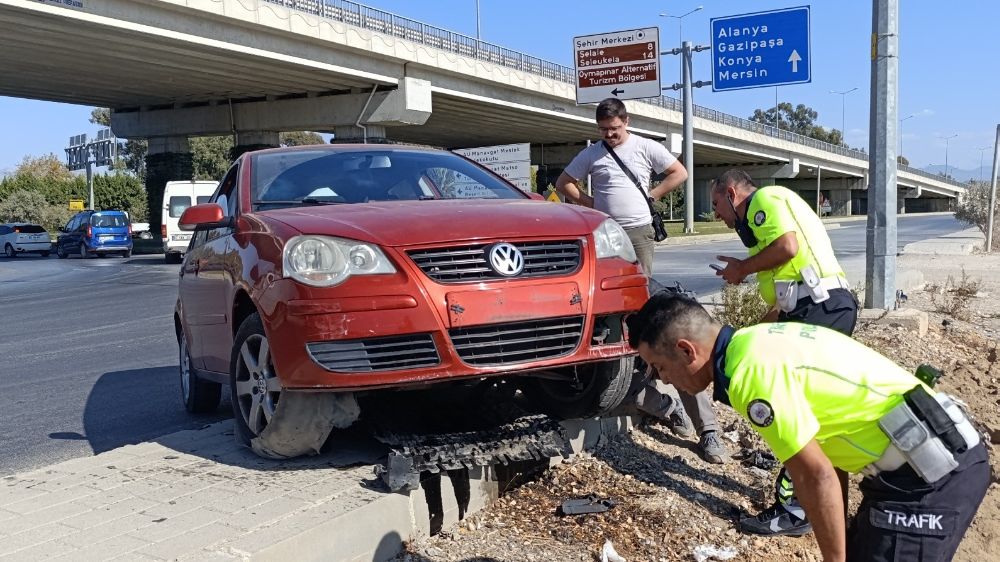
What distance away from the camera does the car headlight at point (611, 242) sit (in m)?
4.43

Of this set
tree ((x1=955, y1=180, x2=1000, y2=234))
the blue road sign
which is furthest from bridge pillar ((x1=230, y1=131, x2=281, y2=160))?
tree ((x1=955, y1=180, x2=1000, y2=234))

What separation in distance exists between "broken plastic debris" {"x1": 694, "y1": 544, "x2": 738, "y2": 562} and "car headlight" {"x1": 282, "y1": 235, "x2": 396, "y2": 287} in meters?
1.72

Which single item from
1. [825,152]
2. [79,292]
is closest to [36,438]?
[79,292]

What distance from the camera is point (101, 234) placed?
3369cm

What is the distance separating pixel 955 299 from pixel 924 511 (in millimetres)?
8867

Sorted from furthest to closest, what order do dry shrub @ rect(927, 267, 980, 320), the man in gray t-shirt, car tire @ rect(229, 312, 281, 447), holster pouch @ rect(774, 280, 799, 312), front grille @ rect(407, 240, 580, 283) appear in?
dry shrub @ rect(927, 267, 980, 320), the man in gray t-shirt, holster pouch @ rect(774, 280, 799, 312), car tire @ rect(229, 312, 281, 447), front grille @ rect(407, 240, 580, 283)

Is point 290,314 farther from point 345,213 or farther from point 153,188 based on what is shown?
point 153,188

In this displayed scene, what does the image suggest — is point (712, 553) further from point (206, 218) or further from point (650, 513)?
point (206, 218)

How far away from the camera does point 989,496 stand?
4637mm

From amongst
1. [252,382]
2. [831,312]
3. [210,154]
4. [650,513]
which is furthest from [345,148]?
[210,154]

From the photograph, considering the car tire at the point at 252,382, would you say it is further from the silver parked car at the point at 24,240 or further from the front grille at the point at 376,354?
the silver parked car at the point at 24,240

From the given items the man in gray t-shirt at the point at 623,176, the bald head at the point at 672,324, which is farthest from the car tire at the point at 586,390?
the bald head at the point at 672,324

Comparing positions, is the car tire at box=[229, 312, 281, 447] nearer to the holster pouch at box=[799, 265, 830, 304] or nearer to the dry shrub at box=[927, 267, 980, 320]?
the holster pouch at box=[799, 265, 830, 304]

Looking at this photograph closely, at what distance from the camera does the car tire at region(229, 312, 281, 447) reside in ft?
13.9
